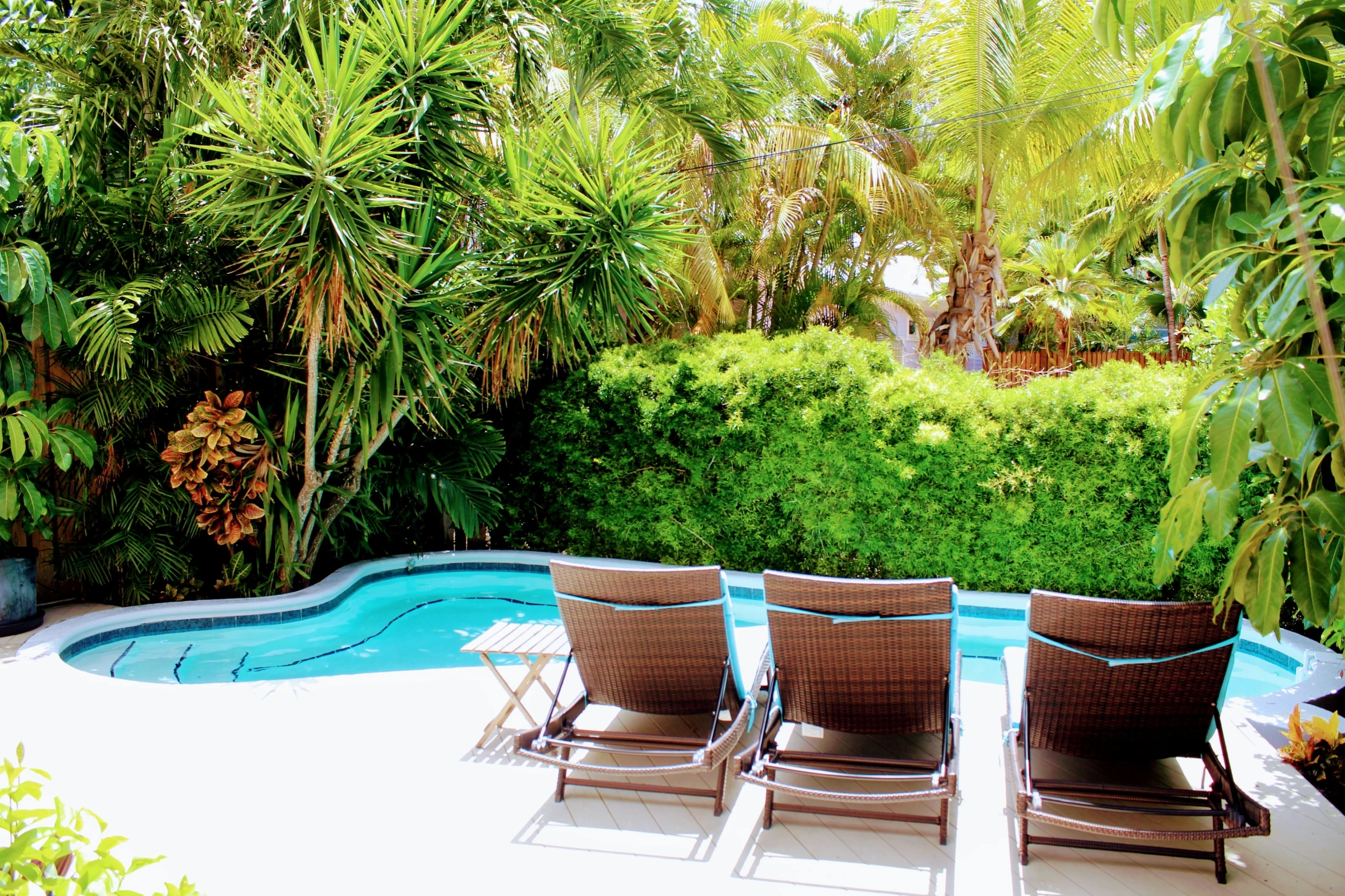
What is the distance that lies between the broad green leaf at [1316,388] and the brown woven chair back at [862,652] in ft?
5.17

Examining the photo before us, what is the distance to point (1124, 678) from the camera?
321 cm

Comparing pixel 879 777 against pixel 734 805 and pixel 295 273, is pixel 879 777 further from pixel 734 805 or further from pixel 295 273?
pixel 295 273

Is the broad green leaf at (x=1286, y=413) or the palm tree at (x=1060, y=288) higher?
the palm tree at (x=1060, y=288)

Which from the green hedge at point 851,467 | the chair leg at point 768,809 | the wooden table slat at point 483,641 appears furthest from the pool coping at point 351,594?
the chair leg at point 768,809

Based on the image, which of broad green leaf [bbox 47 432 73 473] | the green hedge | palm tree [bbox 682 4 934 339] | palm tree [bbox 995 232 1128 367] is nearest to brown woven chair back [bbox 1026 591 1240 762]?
the green hedge

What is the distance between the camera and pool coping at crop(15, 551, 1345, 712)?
17.0 ft

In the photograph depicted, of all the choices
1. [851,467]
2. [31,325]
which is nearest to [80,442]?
[31,325]

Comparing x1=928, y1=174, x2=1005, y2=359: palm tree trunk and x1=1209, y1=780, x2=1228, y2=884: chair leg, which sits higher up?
x1=928, y1=174, x2=1005, y2=359: palm tree trunk

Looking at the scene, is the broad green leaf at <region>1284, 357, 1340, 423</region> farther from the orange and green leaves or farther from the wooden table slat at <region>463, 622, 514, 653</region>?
the orange and green leaves

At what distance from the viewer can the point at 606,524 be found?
809 cm

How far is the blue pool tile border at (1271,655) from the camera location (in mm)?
5504

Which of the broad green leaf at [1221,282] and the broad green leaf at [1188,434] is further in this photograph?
the broad green leaf at [1188,434]

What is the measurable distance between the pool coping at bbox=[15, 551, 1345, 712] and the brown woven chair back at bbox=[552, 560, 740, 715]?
2.01m

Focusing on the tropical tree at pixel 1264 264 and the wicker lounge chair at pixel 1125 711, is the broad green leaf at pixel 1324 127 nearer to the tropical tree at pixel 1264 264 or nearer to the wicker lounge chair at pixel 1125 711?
the tropical tree at pixel 1264 264
